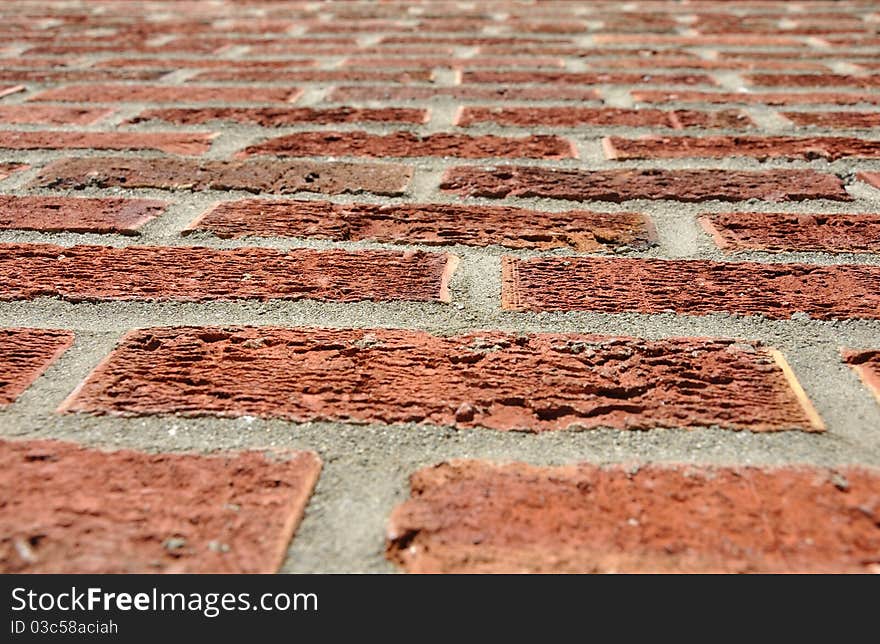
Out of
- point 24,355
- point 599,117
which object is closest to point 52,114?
point 24,355

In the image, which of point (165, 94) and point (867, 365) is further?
point (165, 94)

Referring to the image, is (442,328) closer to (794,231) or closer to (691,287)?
(691,287)

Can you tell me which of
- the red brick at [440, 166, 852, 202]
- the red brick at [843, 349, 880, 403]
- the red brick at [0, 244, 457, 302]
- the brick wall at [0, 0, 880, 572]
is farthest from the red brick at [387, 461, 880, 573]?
the red brick at [440, 166, 852, 202]

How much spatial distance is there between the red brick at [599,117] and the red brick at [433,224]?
323mm

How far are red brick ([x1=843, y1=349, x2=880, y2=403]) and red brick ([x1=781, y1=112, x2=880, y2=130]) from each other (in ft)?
2.02

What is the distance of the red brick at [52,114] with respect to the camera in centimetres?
113

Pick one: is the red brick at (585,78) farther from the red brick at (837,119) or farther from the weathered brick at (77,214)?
the weathered brick at (77,214)

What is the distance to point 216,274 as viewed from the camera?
2.36 feet

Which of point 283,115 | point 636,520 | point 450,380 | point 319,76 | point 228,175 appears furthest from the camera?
point 319,76

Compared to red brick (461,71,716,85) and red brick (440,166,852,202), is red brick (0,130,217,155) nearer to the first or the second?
red brick (440,166,852,202)

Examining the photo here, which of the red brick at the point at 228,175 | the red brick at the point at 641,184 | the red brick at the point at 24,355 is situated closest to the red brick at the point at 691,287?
the red brick at the point at 641,184

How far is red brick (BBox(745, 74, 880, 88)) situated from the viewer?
1.28 meters

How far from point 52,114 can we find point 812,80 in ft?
4.30

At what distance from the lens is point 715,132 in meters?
1.07
